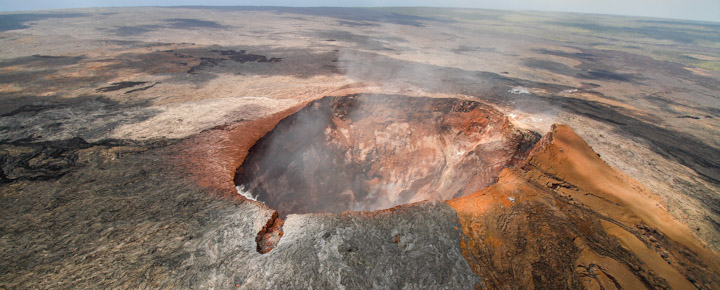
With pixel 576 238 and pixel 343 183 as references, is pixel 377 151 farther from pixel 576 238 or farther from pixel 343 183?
pixel 576 238

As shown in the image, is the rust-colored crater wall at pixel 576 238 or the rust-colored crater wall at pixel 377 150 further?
the rust-colored crater wall at pixel 377 150

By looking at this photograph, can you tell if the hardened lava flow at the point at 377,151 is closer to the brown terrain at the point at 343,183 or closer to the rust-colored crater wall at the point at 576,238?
the brown terrain at the point at 343,183

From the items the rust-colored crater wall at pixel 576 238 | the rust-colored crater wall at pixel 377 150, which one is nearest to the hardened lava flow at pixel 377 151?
the rust-colored crater wall at pixel 377 150

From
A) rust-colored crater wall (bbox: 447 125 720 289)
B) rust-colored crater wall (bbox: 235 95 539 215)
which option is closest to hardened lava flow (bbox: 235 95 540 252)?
rust-colored crater wall (bbox: 235 95 539 215)

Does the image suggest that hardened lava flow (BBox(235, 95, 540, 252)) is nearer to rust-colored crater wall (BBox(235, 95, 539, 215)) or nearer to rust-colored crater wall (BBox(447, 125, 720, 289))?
rust-colored crater wall (BBox(235, 95, 539, 215))

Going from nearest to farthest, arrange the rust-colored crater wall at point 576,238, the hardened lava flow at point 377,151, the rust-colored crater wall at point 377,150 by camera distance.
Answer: the rust-colored crater wall at point 576,238
the hardened lava flow at point 377,151
the rust-colored crater wall at point 377,150

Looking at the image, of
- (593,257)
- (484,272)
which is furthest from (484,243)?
(593,257)

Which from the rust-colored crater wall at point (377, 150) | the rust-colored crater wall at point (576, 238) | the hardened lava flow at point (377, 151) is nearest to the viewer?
the rust-colored crater wall at point (576, 238)
